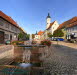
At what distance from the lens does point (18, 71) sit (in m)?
4.27

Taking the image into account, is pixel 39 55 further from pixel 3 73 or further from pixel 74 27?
pixel 74 27

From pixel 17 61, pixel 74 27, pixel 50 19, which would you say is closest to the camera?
pixel 17 61

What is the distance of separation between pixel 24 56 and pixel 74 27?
28869mm

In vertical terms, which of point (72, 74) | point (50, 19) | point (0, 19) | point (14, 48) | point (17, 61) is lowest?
point (17, 61)

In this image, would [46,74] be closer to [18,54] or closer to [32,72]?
[32,72]

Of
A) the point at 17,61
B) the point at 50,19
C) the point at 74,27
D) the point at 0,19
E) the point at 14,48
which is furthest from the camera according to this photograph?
the point at 50,19

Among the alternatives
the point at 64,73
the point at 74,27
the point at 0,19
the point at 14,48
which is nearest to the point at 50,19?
the point at 74,27

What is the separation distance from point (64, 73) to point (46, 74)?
41.8 inches

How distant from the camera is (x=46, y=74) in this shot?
427 cm

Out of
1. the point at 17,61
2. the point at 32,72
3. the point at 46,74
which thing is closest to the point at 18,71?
the point at 32,72

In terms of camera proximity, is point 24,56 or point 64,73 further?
point 24,56

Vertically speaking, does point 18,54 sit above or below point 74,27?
below

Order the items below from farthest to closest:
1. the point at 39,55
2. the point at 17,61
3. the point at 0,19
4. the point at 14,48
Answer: the point at 0,19, the point at 14,48, the point at 39,55, the point at 17,61

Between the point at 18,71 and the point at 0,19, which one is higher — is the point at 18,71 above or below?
below
